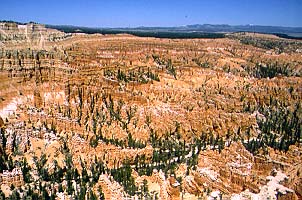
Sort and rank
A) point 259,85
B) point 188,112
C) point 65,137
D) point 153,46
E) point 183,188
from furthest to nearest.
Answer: point 153,46
point 259,85
point 188,112
point 65,137
point 183,188

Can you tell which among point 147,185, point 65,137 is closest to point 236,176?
point 147,185

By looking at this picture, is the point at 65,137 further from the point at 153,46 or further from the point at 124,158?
the point at 153,46

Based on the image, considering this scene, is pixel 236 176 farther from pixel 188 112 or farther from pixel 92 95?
pixel 92 95

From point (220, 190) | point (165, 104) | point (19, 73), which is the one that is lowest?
point (220, 190)

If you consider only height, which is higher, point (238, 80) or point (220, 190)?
point (238, 80)

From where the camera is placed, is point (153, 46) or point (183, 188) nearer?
point (183, 188)

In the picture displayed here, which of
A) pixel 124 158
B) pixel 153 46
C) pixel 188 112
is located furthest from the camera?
pixel 153 46
